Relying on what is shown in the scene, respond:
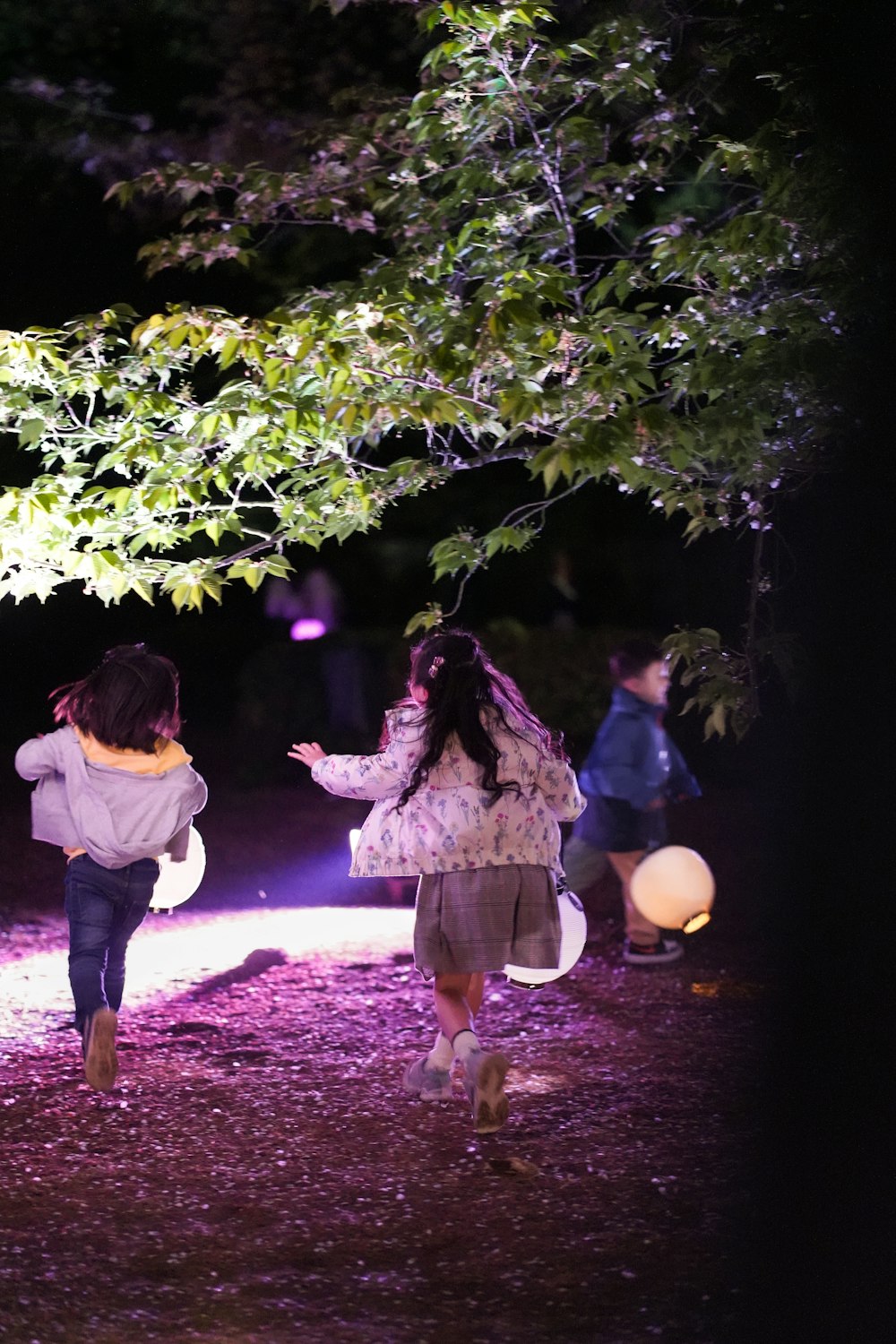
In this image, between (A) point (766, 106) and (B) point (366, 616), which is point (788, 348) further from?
(B) point (366, 616)

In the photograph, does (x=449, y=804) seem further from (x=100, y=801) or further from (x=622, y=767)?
(x=622, y=767)

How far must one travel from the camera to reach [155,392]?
5.02 meters

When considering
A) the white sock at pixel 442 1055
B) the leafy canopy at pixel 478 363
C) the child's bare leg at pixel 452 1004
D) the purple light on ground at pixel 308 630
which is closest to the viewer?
the leafy canopy at pixel 478 363

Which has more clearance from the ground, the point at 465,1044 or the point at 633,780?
the point at 633,780

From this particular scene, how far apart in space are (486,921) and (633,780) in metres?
2.50

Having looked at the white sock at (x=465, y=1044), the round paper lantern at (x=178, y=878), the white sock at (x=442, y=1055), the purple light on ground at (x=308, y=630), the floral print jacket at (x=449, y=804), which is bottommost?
the white sock at (x=442, y=1055)

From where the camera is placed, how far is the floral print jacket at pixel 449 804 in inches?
179

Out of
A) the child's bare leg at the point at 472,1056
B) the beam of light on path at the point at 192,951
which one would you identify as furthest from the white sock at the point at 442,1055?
the beam of light on path at the point at 192,951

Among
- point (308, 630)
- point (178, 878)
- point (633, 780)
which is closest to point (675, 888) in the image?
point (633, 780)

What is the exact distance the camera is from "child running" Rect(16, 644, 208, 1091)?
472cm

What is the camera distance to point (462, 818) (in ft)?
14.9

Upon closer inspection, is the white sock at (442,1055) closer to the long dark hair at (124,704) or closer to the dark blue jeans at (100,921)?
the dark blue jeans at (100,921)

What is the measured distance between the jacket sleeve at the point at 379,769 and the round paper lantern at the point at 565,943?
29.1 inches

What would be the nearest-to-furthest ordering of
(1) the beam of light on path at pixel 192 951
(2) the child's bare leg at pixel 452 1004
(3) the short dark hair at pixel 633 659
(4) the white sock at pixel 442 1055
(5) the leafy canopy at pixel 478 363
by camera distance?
(5) the leafy canopy at pixel 478 363 → (2) the child's bare leg at pixel 452 1004 → (4) the white sock at pixel 442 1055 → (1) the beam of light on path at pixel 192 951 → (3) the short dark hair at pixel 633 659
